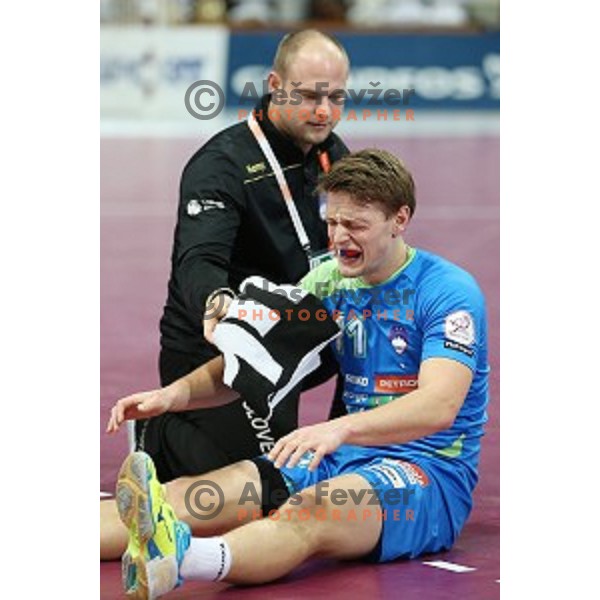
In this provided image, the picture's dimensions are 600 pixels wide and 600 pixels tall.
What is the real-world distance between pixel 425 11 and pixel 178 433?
60.5 feet

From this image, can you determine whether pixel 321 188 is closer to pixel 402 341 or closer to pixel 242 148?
pixel 402 341

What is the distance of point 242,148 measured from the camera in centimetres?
756

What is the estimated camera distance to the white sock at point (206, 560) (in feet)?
19.1

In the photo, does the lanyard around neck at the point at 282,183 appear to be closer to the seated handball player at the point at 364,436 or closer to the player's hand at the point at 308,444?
the seated handball player at the point at 364,436

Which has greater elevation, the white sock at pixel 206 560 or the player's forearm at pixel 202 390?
the player's forearm at pixel 202 390

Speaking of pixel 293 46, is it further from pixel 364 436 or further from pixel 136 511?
pixel 136 511

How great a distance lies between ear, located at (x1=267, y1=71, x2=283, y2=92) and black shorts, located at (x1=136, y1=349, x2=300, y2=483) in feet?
4.43

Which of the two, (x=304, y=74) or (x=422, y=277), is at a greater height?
(x=304, y=74)

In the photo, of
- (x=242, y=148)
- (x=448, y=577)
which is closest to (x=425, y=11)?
(x=242, y=148)

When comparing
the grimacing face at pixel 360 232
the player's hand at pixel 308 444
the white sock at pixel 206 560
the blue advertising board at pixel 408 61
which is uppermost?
the blue advertising board at pixel 408 61

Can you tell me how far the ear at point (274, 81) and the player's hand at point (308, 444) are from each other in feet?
7.06

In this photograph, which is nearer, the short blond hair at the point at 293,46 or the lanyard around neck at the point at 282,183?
the short blond hair at the point at 293,46

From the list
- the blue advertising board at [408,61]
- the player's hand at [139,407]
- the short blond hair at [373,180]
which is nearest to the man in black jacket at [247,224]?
the player's hand at [139,407]
